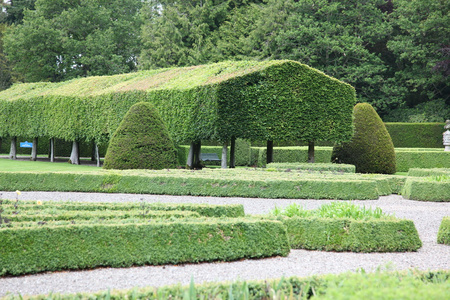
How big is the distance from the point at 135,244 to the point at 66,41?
113 feet

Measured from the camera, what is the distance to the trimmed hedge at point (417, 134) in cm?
3066

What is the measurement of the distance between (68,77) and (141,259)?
35758mm

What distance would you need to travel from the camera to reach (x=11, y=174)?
44.8ft

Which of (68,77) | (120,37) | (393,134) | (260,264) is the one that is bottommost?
(260,264)

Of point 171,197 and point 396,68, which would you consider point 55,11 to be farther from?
point 171,197

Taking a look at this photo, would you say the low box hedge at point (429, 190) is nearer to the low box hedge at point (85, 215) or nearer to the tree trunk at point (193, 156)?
the low box hedge at point (85, 215)

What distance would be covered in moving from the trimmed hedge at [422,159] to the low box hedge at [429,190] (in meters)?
10.7

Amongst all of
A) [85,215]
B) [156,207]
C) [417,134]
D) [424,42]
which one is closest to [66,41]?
[417,134]

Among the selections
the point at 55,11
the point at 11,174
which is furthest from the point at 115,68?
the point at 11,174

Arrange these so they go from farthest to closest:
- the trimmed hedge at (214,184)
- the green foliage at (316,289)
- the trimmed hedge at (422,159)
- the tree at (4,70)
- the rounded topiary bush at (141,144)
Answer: the tree at (4,70), the trimmed hedge at (422,159), the rounded topiary bush at (141,144), the trimmed hedge at (214,184), the green foliage at (316,289)

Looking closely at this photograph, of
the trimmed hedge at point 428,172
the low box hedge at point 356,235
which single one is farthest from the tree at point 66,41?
the low box hedge at point 356,235

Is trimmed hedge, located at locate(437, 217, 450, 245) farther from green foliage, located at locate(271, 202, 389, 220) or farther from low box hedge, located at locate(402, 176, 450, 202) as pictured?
low box hedge, located at locate(402, 176, 450, 202)

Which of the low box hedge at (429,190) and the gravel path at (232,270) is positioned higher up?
the low box hedge at (429,190)

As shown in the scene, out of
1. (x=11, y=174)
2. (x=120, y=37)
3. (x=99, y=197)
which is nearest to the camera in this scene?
(x=99, y=197)
